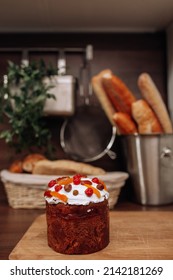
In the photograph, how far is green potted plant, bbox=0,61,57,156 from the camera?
3.17 ft

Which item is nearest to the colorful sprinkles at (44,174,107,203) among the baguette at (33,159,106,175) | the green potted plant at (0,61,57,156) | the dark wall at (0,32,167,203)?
the baguette at (33,159,106,175)

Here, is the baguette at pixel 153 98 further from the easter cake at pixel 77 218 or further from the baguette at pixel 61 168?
the easter cake at pixel 77 218

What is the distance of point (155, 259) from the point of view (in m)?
0.56

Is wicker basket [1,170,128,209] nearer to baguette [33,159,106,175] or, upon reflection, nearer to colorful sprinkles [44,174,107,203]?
baguette [33,159,106,175]

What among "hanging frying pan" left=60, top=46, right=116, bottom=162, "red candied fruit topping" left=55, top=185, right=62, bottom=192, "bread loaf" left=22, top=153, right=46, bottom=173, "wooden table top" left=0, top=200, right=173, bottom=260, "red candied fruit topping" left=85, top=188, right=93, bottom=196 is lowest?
"wooden table top" left=0, top=200, right=173, bottom=260

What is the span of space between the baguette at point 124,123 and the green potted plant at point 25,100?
0.21 meters

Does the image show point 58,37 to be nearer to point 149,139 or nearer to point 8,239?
point 149,139

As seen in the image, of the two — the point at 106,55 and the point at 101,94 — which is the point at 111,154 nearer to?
the point at 101,94

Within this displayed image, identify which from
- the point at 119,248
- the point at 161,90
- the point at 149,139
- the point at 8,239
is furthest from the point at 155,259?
the point at 161,90

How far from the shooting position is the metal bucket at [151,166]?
924 millimetres

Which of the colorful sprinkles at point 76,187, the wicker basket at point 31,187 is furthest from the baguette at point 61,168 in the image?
the colorful sprinkles at point 76,187

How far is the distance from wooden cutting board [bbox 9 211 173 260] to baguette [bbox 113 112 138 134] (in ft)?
0.84
